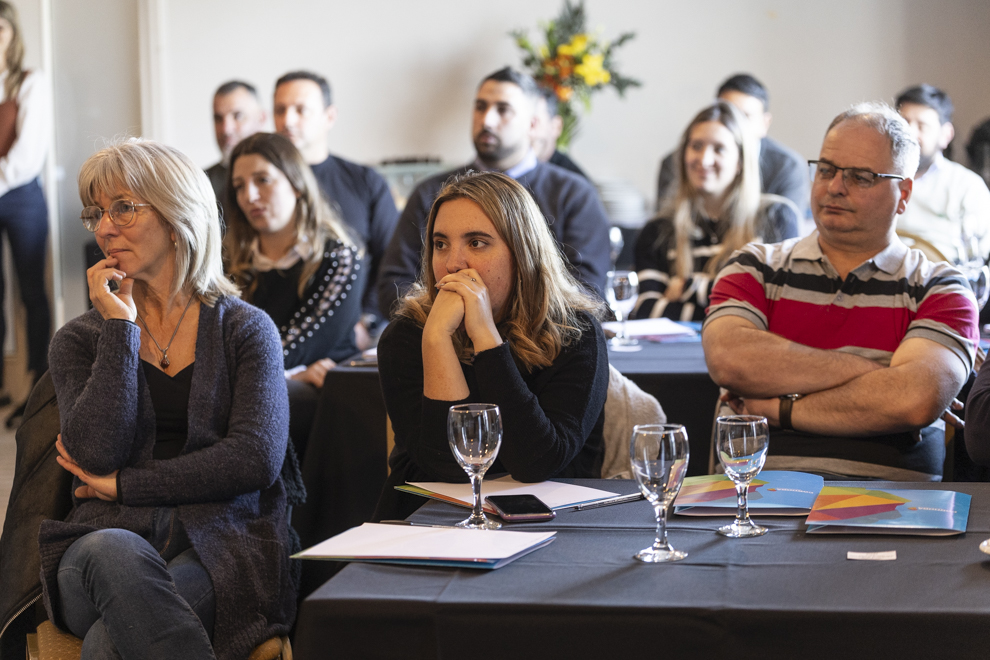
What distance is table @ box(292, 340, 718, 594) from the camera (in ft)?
8.16

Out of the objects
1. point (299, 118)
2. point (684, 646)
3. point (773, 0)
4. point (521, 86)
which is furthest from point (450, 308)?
point (773, 0)

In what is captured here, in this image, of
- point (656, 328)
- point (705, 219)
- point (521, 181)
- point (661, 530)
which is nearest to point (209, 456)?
point (661, 530)

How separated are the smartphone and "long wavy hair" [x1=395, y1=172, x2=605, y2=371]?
398 millimetres

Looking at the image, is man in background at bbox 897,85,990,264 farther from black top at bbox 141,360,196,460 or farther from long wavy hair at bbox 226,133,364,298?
black top at bbox 141,360,196,460

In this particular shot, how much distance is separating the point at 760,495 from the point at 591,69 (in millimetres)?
4606

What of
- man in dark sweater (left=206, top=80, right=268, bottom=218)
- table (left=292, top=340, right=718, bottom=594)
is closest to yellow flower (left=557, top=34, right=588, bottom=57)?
man in dark sweater (left=206, top=80, right=268, bottom=218)

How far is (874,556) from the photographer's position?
1112 mm

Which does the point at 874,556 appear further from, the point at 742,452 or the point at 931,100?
the point at 931,100

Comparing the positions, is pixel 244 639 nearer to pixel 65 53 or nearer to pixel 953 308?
pixel 953 308

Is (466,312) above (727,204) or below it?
below

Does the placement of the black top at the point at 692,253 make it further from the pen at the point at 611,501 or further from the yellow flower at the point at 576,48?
the yellow flower at the point at 576,48

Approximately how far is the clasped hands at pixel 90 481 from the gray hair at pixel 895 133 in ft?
5.29

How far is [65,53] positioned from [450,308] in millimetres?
4677

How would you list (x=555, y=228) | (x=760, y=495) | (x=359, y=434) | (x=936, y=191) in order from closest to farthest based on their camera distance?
(x=760, y=495) < (x=359, y=434) < (x=555, y=228) < (x=936, y=191)
